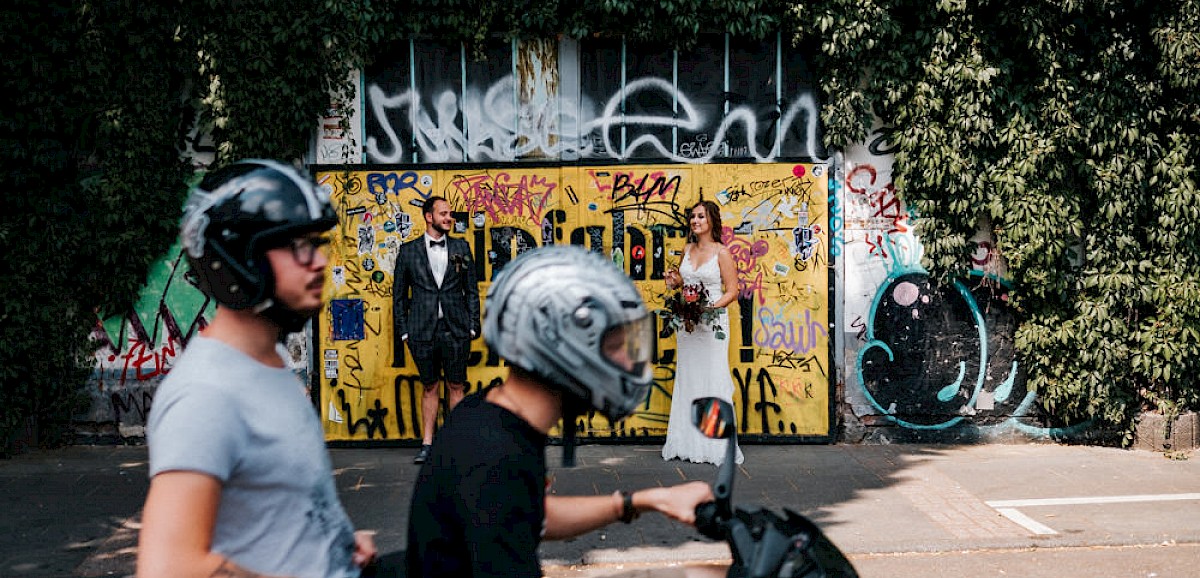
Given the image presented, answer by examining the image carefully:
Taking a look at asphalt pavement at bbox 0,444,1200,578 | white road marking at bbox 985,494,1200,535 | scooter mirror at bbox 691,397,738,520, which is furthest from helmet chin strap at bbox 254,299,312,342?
white road marking at bbox 985,494,1200,535

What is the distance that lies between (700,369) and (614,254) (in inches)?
51.9

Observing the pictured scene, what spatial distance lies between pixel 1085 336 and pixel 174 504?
8.66 meters

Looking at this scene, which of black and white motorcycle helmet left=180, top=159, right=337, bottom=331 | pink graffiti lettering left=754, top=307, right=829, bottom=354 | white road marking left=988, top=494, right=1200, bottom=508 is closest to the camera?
black and white motorcycle helmet left=180, top=159, right=337, bottom=331

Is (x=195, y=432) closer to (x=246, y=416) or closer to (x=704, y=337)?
(x=246, y=416)

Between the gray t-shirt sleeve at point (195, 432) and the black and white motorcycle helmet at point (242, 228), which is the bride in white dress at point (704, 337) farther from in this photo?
the gray t-shirt sleeve at point (195, 432)

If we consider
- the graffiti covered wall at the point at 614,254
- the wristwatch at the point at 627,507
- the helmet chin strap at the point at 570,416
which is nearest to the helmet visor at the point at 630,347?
→ the helmet chin strap at the point at 570,416

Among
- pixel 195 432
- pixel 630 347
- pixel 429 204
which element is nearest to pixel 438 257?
pixel 429 204

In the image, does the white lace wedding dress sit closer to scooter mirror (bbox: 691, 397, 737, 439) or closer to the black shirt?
scooter mirror (bbox: 691, 397, 737, 439)

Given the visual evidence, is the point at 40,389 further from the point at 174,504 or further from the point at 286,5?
the point at 174,504

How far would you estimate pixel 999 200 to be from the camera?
912 centimetres

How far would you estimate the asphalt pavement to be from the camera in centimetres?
620

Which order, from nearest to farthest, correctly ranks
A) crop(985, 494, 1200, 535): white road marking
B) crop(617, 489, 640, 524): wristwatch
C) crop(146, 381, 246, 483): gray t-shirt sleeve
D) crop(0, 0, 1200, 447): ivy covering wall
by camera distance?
crop(146, 381, 246, 483): gray t-shirt sleeve → crop(617, 489, 640, 524): wristwatch → crop(985, 494, 1200, 535): white road marking → crop(0, 0, 1200, 447): ivy covering wall

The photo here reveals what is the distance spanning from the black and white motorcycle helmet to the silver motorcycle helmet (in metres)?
0.40

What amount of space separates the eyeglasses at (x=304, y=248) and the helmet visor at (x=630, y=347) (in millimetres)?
568
